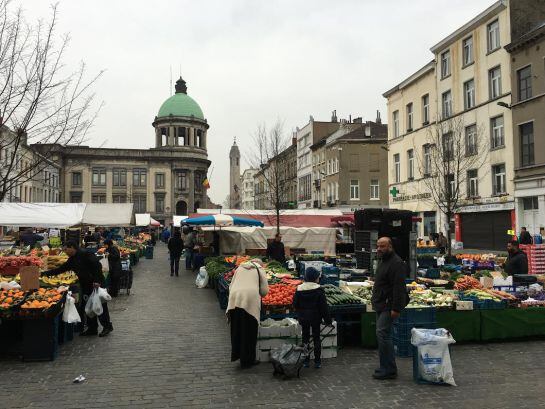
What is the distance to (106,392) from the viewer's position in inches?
245

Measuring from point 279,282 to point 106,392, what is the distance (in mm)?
5668

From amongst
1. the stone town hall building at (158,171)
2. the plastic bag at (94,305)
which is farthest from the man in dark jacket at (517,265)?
the stone town hall building at (158,171)

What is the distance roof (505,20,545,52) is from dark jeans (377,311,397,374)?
24.3m

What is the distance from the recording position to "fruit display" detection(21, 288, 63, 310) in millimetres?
7805

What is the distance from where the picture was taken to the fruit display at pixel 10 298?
7828mm

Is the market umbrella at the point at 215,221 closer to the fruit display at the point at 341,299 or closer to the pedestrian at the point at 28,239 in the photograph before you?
the pedestrian at the point at 28,239

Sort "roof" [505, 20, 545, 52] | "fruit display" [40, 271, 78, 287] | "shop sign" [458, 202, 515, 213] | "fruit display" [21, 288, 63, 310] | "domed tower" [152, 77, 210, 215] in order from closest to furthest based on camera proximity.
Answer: "fruit display" [21, 288, 63, 310] → "fruit display" [40, 271, 78, 287] → "roof" [505, 20, 545, 52] → "shop sign" [458, 202, 515, 213] → "domed tower" [152, 77, 210, 215]

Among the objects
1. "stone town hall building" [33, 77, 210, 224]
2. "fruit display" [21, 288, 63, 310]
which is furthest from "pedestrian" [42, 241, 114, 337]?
"stone town hall building" [33, 77, 210, 224]

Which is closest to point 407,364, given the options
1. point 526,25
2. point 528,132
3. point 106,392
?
point 106,392

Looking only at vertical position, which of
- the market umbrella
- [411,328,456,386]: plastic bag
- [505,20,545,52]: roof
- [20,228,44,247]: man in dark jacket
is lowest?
[411,328,456,386]: plastic bag

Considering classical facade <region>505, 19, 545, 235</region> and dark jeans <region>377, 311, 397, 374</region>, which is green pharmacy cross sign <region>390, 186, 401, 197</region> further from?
dark jeans <region>377, 311, 397, 374</region>

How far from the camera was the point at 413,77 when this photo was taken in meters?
37.8

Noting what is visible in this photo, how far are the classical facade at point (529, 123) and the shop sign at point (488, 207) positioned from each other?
602 mm

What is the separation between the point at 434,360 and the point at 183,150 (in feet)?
285
